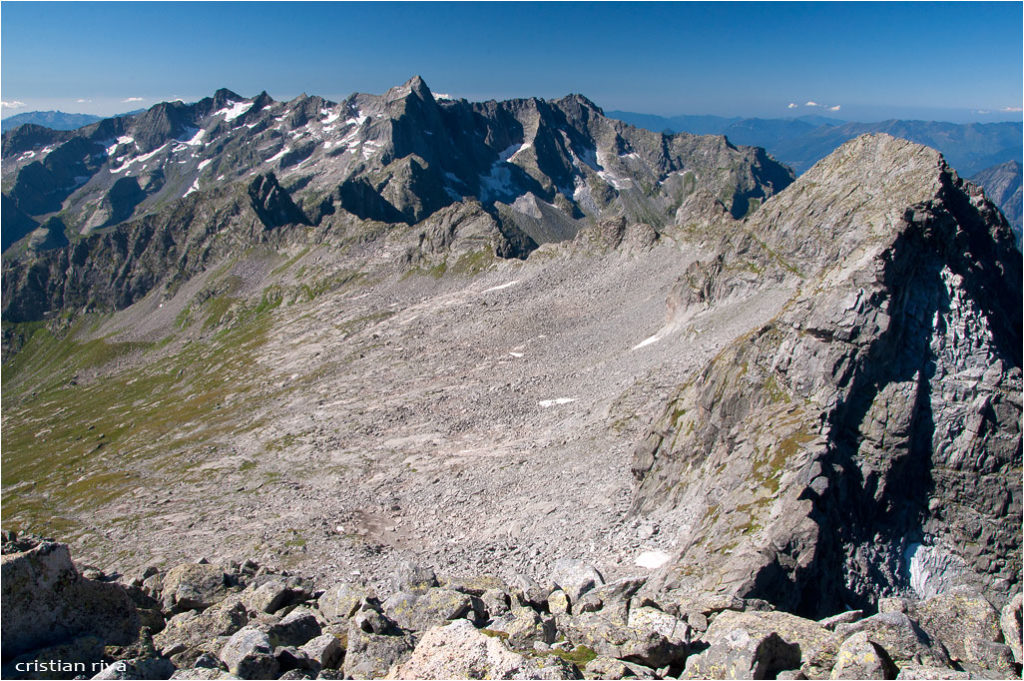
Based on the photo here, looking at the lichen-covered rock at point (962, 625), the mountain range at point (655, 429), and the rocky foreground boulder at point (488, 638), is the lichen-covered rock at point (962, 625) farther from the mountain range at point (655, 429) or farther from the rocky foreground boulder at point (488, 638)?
the mountain range at point (655, 429)

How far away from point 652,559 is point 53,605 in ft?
84.1

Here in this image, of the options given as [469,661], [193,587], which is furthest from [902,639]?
[193,587]

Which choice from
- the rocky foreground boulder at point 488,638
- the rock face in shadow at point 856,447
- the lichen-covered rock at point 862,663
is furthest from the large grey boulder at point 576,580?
the lichen-covered rock at point 862,663

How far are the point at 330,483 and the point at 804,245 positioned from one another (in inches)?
2379

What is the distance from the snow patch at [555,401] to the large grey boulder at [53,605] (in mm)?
47101

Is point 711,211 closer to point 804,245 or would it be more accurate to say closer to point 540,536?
point 804,245

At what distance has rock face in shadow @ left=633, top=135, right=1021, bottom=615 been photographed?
27.2 m

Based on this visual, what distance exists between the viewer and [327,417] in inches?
3044

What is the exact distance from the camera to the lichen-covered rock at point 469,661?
13.4m

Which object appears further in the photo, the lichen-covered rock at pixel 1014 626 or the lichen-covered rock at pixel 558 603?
the lichen-covered rock at pixel 558 603

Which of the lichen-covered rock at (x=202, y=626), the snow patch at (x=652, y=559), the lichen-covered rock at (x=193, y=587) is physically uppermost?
the lichen-covered rock at (x=202, y=626)

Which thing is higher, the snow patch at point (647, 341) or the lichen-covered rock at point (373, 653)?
the lichen-covered rock at point (373, 653)

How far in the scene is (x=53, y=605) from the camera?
17.1 metres

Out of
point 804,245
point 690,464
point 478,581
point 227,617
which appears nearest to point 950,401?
point 690,464
